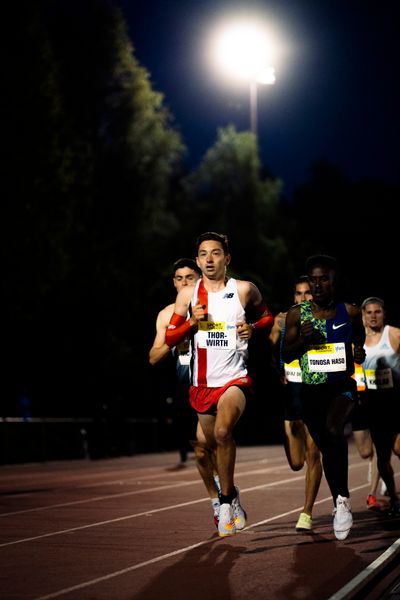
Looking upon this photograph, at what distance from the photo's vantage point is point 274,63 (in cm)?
4934

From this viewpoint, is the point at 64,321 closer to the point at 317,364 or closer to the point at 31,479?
the point at 31,479

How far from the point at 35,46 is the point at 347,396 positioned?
26.6 meters

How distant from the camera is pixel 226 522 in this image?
9.92m

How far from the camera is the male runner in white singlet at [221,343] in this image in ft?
33.0

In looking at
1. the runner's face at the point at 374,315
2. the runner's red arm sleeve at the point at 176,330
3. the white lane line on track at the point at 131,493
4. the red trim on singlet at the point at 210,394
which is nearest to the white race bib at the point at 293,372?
the red trim on singlet at the point at 210,394

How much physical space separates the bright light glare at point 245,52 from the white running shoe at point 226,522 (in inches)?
1526

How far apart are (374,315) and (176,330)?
3.93 metres

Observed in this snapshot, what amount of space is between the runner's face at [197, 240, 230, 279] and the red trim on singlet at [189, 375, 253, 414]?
0.91m

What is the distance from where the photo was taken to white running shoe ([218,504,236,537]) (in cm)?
991

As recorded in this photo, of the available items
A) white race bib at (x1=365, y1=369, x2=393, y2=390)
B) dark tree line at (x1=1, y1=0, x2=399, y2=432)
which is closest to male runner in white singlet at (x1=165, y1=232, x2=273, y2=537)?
white race bib at (x1=365, y1=369, x2=393, y2=390)

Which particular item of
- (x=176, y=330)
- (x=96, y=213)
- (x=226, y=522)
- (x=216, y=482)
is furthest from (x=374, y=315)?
(x=96, y=213)

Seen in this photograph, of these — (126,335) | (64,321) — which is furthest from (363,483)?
(126,335)

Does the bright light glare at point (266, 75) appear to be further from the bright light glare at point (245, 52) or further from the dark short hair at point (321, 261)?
the dark short hair at point (321, 261)

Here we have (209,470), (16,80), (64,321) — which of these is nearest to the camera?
(209,470)
